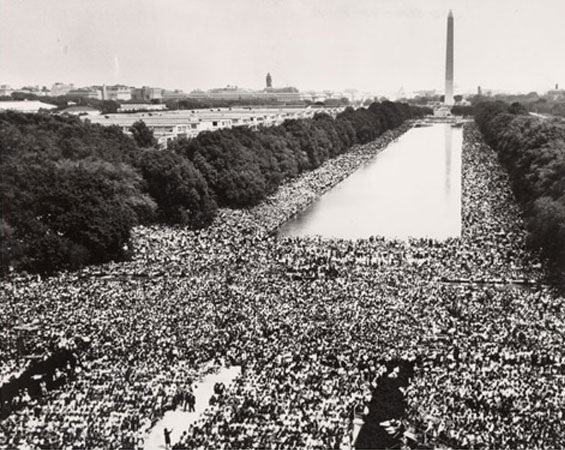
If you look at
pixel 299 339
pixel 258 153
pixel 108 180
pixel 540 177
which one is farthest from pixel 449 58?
pixel 299 339

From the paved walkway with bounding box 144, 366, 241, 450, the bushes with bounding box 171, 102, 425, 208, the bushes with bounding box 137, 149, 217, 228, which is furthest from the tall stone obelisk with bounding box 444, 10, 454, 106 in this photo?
the paved walkway with bounding box 144, 366, 241, 450

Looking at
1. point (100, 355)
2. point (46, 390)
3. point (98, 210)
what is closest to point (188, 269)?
point (98, 210)

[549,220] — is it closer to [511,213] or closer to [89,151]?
[511,213]

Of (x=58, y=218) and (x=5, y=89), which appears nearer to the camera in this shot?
(x=58, y=218)

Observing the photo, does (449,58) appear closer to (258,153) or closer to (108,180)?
(258,153)

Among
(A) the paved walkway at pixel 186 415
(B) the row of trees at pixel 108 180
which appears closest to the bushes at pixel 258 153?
(B) the row of trees at pixel 108 180

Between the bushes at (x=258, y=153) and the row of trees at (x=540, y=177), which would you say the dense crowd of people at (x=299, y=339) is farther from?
the bushes at (x=258, y=153)
